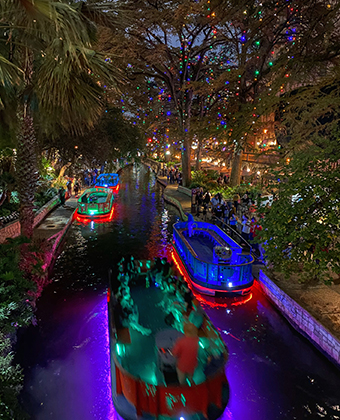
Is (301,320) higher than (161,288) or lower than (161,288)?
lower

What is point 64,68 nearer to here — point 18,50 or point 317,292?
point 18,50

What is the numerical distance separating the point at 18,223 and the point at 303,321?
1481cm

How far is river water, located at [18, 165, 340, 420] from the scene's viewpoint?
645 cm

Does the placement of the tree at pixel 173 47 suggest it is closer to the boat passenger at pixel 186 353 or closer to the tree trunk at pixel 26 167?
the tree trunk at pixel 26 167

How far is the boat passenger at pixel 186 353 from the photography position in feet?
17.4

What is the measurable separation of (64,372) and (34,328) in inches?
97.7

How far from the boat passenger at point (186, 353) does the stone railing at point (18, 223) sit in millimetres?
9455

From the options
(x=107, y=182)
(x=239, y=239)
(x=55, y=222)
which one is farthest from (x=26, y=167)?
(x=107, y=182)

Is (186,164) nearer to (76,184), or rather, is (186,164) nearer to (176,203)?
(176,203)

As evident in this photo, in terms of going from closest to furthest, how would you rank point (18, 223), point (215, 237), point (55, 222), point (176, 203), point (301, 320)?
point (301, 320) → point (215, 237) → point (18, 223) → point (55, 222) → point (176, 203)

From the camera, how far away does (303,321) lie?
896 cm

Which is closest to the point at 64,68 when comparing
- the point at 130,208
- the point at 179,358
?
the point at 179,358

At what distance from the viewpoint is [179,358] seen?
5.61 m

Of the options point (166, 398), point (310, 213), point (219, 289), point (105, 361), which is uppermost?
point (310, 213)
